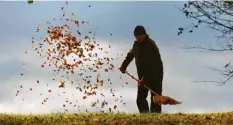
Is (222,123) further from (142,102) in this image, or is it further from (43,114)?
(43,114)

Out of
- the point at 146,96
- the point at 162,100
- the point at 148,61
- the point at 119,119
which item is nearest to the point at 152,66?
the point at 148,61

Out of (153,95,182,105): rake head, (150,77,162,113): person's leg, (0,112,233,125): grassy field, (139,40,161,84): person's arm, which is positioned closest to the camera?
(0,112,233,125): grassy field

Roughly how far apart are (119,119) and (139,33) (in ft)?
10.6

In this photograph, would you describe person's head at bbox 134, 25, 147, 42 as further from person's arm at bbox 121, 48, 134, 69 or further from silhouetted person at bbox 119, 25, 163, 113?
person's arm at bbox 121, 48, 134, 69

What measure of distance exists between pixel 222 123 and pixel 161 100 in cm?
265

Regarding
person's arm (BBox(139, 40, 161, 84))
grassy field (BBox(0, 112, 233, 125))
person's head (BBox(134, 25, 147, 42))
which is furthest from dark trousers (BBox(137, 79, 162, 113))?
person's head (BBox(134, 25, 147, 42))

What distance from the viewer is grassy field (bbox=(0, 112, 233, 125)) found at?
1327 centimetres

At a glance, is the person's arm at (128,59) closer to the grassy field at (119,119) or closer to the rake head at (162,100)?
the rake head at (162,100)

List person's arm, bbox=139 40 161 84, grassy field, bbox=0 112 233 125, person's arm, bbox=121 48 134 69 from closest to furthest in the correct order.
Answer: grassy field, bbox=0 112 233 125 < person's arm, bbox=139 40 161 84 < person's arm, bbox=121 48 134 69

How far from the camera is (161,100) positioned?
52.0 ft

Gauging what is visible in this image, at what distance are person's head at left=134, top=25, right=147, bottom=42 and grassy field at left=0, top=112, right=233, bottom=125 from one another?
2.39m

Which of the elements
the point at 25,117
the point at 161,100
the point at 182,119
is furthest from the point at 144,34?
the point at 25,117

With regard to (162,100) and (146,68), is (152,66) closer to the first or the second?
(146,68)

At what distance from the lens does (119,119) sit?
1367cm
